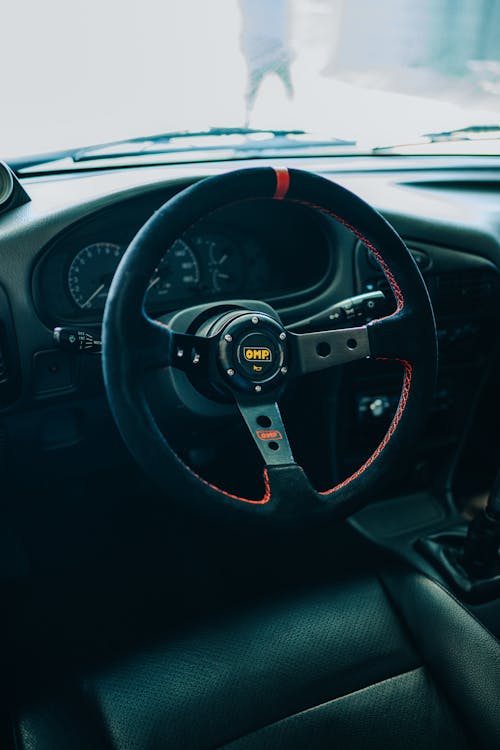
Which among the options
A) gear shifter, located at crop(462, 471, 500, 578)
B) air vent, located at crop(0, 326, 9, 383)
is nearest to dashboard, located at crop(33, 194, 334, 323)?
air vent, located at crop(0, 326, 9, 383)

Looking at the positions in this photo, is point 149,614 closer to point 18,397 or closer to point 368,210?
Result: point 18,397

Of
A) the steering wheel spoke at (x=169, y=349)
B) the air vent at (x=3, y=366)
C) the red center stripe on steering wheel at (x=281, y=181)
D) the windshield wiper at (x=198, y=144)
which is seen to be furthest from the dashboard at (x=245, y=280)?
the red center stripe on steering wheel at (x=281, y=181)

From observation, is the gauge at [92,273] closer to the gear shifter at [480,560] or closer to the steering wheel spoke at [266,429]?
the steering wheel spoke at [266,429]

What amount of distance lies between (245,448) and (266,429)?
23.9 inches

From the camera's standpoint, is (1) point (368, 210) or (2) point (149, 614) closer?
(1) point (368, 210)

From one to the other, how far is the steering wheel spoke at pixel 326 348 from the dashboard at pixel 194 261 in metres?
0.44

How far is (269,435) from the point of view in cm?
113

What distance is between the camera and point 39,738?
1.12 meters

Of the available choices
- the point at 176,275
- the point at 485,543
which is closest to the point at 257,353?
the point at 176,275

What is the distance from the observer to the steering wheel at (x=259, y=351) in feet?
3.24

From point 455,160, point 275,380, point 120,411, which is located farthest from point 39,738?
point 455,160

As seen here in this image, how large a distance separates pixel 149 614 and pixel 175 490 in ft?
1.98

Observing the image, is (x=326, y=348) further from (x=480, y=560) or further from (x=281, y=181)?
(x=480, y=560)

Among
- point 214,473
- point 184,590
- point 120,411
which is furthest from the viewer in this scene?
point 214,473
